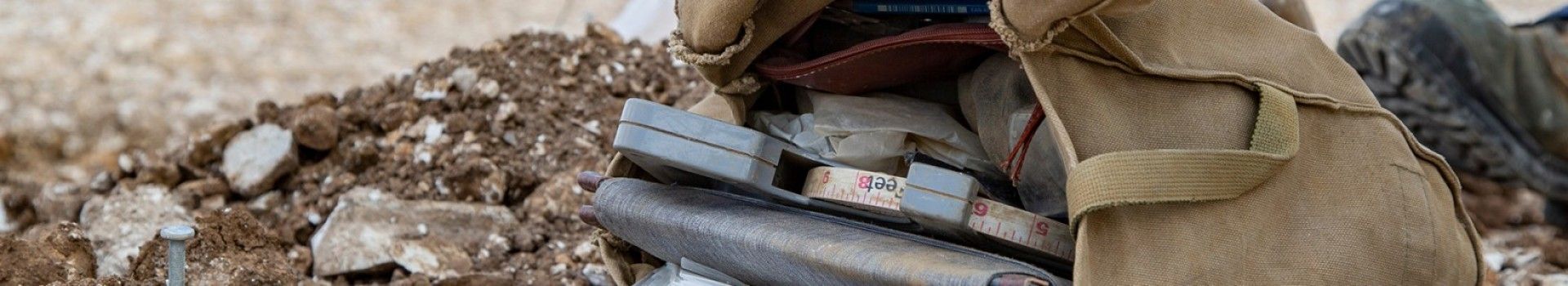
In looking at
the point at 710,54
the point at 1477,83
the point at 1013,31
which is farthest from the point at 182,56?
the point at 1013,31

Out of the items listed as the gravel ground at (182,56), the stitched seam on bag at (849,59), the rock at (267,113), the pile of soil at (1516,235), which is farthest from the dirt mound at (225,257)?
the pile of soil at (1516,235)

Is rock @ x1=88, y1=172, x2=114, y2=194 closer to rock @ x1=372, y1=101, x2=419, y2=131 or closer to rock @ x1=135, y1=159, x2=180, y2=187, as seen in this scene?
rock @ x1=135, y1=159, x2=180, y2=187

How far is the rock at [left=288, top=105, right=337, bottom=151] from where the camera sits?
9.68 ft

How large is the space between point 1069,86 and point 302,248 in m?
1.64

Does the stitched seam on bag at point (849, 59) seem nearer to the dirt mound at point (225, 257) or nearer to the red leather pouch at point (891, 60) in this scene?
the red leather pouch at point (891, 60)

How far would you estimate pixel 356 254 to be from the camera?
251 cm

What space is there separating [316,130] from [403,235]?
0.49 m

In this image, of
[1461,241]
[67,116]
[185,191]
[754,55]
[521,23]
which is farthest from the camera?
[521,23]

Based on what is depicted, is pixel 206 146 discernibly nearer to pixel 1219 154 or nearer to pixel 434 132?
pixel 434 132

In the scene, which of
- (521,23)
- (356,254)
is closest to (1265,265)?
(356,254)

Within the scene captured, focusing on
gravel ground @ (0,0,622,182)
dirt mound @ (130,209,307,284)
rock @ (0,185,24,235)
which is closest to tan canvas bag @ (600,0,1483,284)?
dirt mound @ (130,209,307,284)

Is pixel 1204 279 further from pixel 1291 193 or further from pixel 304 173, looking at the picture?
pixel 304 173

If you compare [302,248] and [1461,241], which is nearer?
[1461,241]

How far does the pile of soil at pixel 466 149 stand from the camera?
8.71 ft
